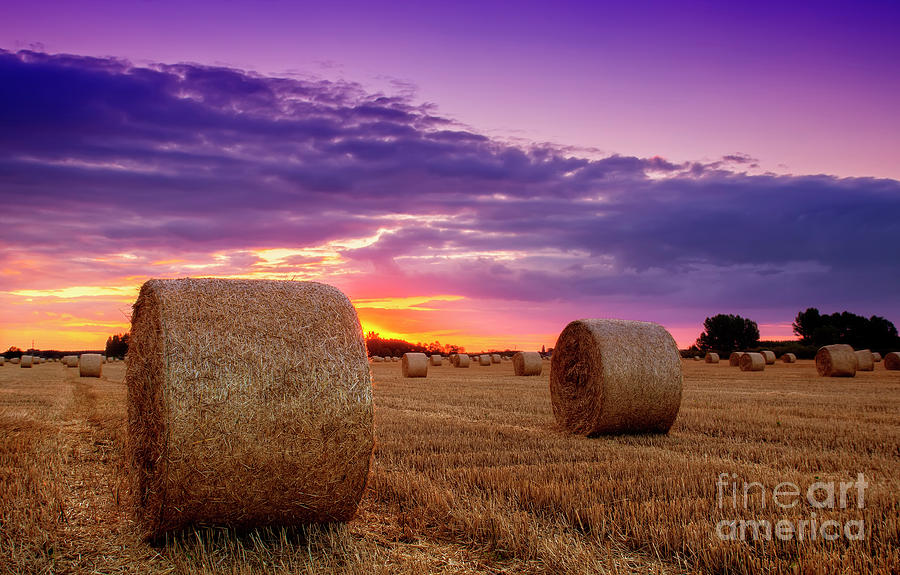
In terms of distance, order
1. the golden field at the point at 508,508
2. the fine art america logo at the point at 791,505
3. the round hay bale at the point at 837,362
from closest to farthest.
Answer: the golden field at the point at 508,508 → the fine art america logo at the point at 791,505 → the round hay bale at the point at 837,362

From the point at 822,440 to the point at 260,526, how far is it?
7465 millimetres

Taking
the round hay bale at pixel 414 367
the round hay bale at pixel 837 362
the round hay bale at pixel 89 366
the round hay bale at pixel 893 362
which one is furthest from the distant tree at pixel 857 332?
the round hay bale at pixel 89 366

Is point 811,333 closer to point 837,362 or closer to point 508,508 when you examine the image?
point 837,362

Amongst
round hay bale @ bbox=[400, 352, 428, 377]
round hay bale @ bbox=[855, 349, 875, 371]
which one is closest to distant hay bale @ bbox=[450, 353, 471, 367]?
round hay bale @ bbox=[400, 352, 428, 377]

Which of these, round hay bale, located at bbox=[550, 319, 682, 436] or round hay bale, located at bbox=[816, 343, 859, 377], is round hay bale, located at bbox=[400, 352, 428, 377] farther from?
round hay bale, located at bbox=[550, 319, 682, 436]

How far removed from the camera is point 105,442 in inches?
375

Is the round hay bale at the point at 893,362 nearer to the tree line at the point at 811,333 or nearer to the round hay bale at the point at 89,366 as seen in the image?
the tree line at the point at 811,333

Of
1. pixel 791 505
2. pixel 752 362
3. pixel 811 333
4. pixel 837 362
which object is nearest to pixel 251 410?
pixel 791 505

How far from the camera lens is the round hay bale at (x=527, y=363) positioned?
29.5 metres

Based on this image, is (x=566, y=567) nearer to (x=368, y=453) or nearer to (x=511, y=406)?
(x=368, y=453)

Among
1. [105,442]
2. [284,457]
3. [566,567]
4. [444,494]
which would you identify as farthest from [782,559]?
[105,442]

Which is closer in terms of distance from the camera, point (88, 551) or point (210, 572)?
point (210, 572)

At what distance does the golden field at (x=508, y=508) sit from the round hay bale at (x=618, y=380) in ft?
1.42

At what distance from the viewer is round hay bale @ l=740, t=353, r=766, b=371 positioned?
33750 millimetres
